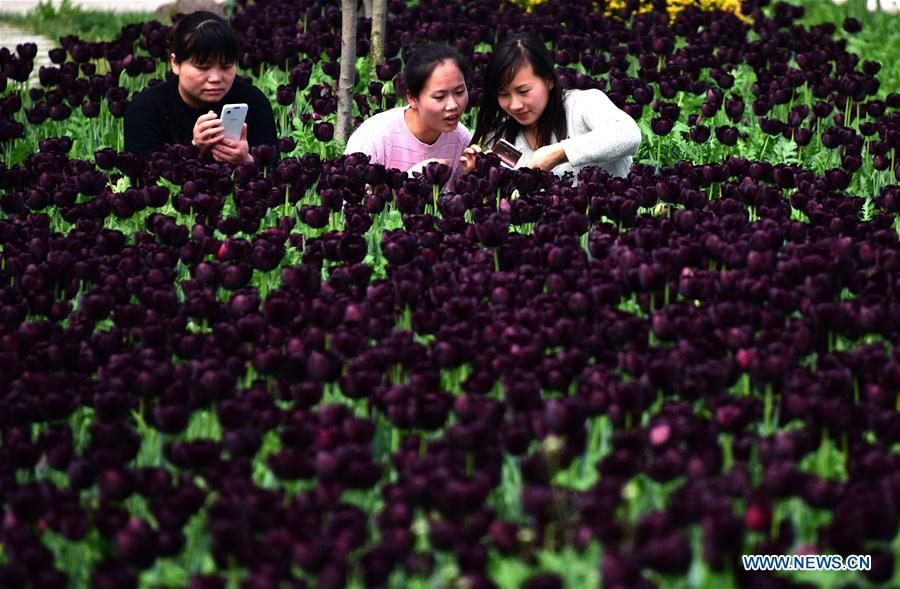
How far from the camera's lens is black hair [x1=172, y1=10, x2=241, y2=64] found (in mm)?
6453

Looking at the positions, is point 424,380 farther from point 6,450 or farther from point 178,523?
point 6,450

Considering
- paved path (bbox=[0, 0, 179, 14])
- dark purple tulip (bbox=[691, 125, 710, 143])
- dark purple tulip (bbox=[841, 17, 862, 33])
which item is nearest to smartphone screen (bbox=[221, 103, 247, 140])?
dark purple tulip (bbox=[691, 125, 710, 143])

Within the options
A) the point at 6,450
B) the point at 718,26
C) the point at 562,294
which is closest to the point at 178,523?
the point at 6,450

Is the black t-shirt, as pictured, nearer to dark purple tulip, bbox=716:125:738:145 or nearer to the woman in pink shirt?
the woman in pink shirt

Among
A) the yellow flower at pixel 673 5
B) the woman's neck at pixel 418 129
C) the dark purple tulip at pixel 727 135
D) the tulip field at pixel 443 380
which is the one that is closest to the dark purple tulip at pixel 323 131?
the woman's neck at pixel 418 129

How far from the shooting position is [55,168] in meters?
5.90

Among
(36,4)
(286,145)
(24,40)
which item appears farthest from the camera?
(36,4)

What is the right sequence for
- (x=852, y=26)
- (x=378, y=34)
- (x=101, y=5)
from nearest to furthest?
(x=378, y=34), (x=852, y=26), (x=101, y=5)

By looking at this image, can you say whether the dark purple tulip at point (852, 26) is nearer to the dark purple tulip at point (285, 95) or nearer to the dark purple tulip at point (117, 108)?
the dark purple tulip at point (285, 95)

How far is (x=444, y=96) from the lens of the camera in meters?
6.20

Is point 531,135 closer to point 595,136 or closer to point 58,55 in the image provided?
point 595,136

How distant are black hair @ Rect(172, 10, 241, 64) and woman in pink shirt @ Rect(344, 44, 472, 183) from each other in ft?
2.37

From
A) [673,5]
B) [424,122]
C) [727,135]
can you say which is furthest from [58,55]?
[673,5]

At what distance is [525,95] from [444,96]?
1.26 ft
